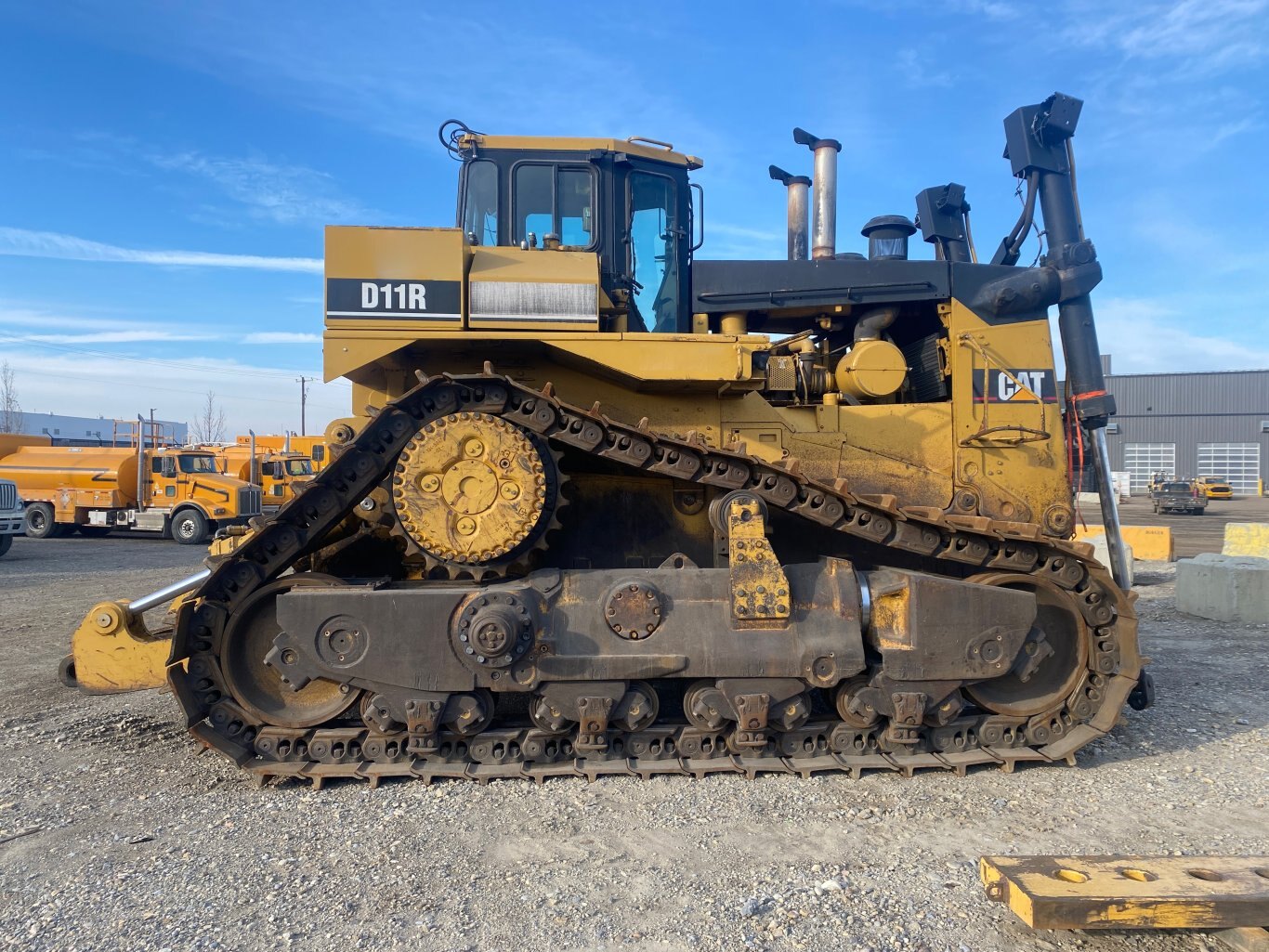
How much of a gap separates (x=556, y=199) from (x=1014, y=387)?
369 centimetres

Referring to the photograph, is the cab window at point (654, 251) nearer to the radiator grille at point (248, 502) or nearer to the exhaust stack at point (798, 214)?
the exhaust stack at point (798, 214)

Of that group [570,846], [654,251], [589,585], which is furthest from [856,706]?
[654,251]

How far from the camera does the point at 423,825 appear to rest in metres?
3.98

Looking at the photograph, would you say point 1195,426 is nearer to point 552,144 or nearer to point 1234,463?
A: point 1234,463

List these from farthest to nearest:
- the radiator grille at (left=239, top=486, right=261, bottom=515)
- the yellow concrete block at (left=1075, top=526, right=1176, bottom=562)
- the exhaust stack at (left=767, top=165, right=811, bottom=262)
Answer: the radiator grille at (left=239, top=486, right=261, bottom=515), the yellow concrete block at (left=1075, top=526, right=1176, bottom=562), the exhaust stack at (left=767, top=165, right=811, bottom=262)

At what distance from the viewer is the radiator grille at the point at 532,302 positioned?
484cm

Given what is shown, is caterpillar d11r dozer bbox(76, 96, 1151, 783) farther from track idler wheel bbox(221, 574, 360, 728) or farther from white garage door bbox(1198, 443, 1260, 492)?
white garage door bbox(1198, 443, 1260, 492)

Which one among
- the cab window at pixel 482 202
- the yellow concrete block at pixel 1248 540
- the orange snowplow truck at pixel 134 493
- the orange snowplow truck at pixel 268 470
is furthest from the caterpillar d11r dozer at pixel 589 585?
the orange snowplow truck at pixel 268 470

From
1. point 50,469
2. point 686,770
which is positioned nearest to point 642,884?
point 686,770

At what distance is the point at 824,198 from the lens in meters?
6.28

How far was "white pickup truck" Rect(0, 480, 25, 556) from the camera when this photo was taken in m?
17.0

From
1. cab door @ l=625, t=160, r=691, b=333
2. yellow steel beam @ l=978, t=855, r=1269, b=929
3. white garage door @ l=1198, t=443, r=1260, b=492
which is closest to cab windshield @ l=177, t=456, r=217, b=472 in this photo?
cab door @ l=625, t=160, r=691, b=333

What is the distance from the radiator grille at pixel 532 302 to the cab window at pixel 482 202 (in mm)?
970

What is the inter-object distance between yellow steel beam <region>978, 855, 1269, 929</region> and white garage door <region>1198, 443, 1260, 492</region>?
214ft
